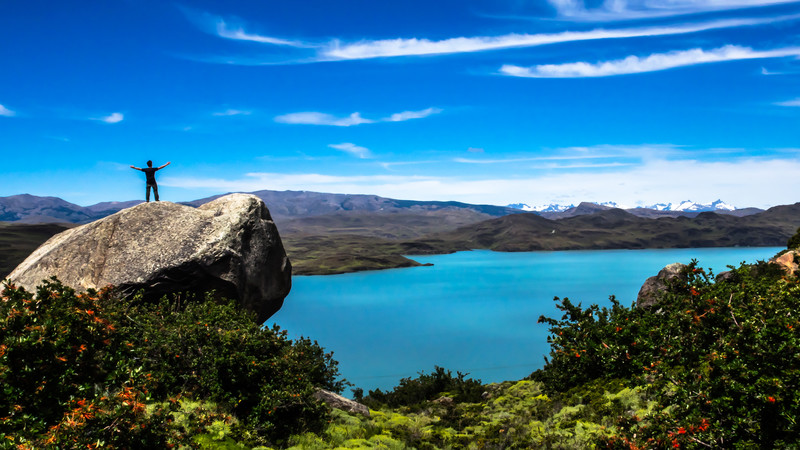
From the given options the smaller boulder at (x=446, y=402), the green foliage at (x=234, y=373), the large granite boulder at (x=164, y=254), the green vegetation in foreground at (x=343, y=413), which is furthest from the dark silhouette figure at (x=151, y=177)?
the smaller boulder at (x=446, y=402)

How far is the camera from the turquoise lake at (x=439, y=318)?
5381 cm

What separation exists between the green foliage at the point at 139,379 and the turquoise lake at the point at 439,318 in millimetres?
34491

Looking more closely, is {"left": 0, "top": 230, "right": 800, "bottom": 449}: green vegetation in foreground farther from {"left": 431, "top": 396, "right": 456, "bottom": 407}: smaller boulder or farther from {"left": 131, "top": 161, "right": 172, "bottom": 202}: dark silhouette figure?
{"left": 131, "top": 161, "right": 172, "bottom": 202}: dark silhouette figure

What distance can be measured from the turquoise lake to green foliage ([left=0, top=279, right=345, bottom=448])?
34.5 metres

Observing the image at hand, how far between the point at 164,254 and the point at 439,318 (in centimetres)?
6735

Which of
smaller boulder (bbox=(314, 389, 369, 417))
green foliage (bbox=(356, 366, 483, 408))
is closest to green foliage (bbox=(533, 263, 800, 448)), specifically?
smaller boulder (bbox=(314, 389, 369, 417))

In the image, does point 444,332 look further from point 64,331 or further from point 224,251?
point 64,331

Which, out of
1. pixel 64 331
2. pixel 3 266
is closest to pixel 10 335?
pixel 64 331

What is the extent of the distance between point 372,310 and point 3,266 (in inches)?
5452

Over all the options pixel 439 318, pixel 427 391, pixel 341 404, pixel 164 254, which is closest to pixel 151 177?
pixel 164 254

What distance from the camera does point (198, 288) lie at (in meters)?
21.4

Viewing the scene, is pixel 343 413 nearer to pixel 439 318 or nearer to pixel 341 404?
pixel 341 404

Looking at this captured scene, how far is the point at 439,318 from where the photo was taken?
8412cm

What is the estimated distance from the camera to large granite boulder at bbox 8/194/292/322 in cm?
2023
